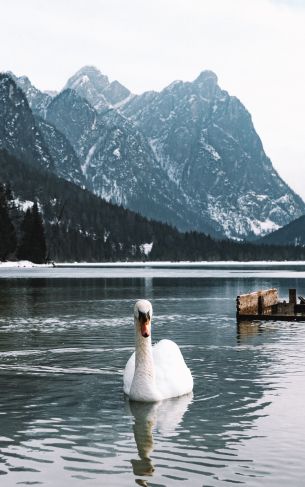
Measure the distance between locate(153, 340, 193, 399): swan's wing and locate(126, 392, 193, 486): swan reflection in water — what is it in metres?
0.37

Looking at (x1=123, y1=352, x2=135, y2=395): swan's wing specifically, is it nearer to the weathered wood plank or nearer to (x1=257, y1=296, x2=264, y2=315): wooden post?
the weathered wood plank

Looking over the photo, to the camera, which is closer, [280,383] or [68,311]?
[280,383]

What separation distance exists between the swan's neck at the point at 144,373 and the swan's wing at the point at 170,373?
30.5 inches

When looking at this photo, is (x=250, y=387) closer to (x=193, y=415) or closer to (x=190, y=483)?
(x=193, y=415)

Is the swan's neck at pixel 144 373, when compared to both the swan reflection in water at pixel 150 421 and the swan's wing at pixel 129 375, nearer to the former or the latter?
the swan reflection in water at pixel 150 421

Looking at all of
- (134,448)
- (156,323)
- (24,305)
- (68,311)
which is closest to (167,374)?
(134,448)

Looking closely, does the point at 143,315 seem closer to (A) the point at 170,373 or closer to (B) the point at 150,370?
(B) the point at 150,370

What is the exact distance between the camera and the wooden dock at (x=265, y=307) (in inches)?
2266

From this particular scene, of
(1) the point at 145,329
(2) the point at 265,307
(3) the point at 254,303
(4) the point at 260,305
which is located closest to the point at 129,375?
(1) the point at 145,329

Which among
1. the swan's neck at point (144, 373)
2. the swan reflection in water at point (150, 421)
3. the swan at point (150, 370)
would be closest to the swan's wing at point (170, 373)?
the swan at point (150, 370)

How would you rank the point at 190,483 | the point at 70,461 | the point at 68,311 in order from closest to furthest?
the point at 190,483 → the point at 70,461 → the point at 68,311

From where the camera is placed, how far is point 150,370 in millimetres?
22094

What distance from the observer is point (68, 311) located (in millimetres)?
65062

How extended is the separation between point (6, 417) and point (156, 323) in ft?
107
